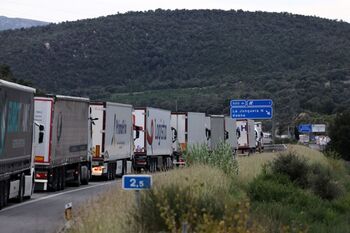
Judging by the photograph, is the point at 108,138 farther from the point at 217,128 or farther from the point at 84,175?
the point at 217,128

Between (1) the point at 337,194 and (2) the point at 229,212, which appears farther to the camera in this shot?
(1) the point at 337,194

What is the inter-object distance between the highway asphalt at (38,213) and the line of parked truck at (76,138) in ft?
1.63

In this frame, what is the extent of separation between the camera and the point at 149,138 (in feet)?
131

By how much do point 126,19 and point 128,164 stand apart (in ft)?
273

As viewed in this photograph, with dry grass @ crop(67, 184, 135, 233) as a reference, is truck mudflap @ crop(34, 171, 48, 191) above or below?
above

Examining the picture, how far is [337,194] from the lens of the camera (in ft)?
88.6

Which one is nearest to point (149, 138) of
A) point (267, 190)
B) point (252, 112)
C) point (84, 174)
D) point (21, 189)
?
point (252, 112)

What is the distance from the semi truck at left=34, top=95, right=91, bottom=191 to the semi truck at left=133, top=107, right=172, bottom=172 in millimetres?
9220

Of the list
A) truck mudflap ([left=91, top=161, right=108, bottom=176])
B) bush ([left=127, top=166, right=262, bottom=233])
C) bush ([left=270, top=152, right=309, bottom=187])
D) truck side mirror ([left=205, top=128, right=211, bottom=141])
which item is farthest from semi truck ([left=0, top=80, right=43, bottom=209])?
truck side mirror ([left=205, top=128, right=211, bottom=141])

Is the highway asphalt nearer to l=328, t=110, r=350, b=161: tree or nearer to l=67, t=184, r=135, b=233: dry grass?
l=67, t=184, r=135, b=233: dry grass

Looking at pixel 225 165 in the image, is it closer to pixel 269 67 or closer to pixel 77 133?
pixel 77 133

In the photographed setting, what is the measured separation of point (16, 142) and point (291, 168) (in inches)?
452

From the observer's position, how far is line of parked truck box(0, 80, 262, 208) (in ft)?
63.4

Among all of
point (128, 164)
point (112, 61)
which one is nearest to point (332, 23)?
point (112, 61)
